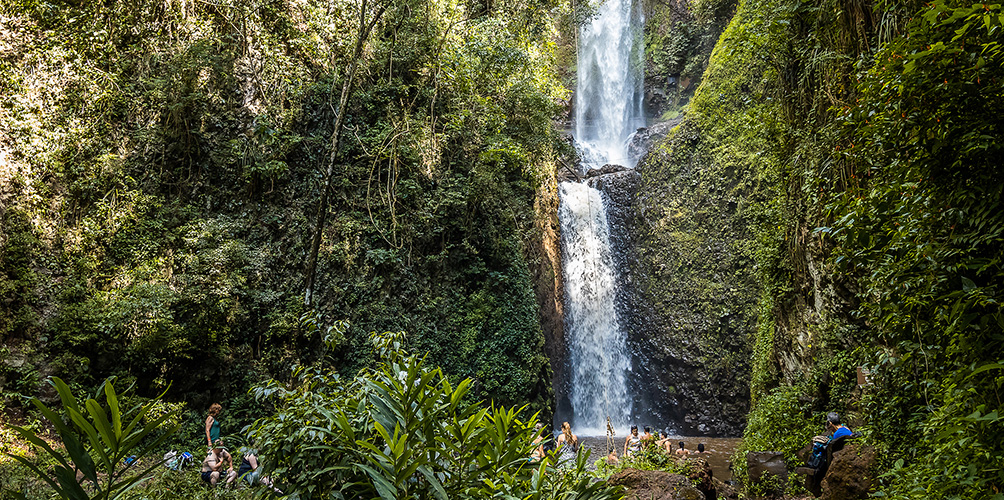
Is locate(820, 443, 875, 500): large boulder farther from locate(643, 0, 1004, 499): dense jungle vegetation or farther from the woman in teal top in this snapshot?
the woman in teal top

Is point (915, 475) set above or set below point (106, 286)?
below

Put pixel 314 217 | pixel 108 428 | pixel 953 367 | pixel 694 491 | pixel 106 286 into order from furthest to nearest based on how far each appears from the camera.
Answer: pixel 314 217
pixel 106 286
pixel 694 491
pixel 953 367
pixel 108 428

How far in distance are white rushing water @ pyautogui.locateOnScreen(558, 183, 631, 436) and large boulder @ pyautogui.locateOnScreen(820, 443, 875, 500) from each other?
27.4 ft

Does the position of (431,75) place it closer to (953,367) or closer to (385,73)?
(385,73)

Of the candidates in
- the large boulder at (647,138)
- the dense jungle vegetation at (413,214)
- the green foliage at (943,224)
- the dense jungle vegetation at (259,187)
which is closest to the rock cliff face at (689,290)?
the dense jungle vegetation at (413,214)

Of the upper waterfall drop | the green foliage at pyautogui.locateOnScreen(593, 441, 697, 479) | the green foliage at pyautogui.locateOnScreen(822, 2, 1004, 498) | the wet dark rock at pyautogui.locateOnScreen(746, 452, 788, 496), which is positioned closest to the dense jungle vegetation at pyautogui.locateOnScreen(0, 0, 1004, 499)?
the green foliage at pyautogui.locateOnScreen(822, 2, 1004, 498)

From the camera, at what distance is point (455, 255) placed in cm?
1096

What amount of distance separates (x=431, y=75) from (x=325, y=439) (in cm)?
997

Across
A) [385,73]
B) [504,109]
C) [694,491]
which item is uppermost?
[385,73]

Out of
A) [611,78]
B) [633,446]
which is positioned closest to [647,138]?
[611,78]

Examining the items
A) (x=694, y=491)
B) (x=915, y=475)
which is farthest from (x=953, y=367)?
(x=694, y=491)

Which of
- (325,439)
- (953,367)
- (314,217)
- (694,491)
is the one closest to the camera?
(325,439)

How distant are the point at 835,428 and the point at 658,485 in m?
2.36

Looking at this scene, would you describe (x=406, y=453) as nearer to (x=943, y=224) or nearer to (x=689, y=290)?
(x=943, y=224)
